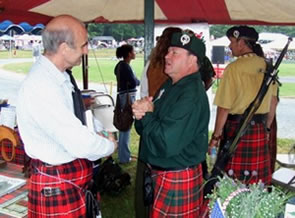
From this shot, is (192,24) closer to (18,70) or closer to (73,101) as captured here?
(73,101)

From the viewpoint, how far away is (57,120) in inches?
55.2

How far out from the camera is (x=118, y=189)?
3.39 m

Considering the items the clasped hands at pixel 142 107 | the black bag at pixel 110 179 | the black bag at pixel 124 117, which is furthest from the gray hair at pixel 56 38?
the black bag at pixel 110 179

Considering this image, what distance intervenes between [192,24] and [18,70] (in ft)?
48.9

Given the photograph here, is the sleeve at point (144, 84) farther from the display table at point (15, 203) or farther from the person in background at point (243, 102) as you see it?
the display table at point (15, 203)

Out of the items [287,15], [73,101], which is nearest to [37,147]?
[73,101]

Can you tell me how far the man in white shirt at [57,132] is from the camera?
1.41m

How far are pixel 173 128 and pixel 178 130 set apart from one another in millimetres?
26

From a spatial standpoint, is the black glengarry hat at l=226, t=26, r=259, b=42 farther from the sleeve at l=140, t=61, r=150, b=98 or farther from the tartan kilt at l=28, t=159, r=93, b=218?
the tartan kilt at l=28, t=159, r=93, b=218

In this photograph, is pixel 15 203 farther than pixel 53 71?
Yes

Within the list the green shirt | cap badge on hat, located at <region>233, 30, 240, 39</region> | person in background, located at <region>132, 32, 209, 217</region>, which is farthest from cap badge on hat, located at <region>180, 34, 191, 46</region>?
cap badge on hat, located at <region>233, 30, 240, 39</region>

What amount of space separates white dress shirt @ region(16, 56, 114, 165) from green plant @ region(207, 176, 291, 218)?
1.96 feet

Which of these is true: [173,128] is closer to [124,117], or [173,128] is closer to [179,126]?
[179,126]

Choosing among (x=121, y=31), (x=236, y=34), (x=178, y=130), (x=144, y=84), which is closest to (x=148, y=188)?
(x=178, y=130)
